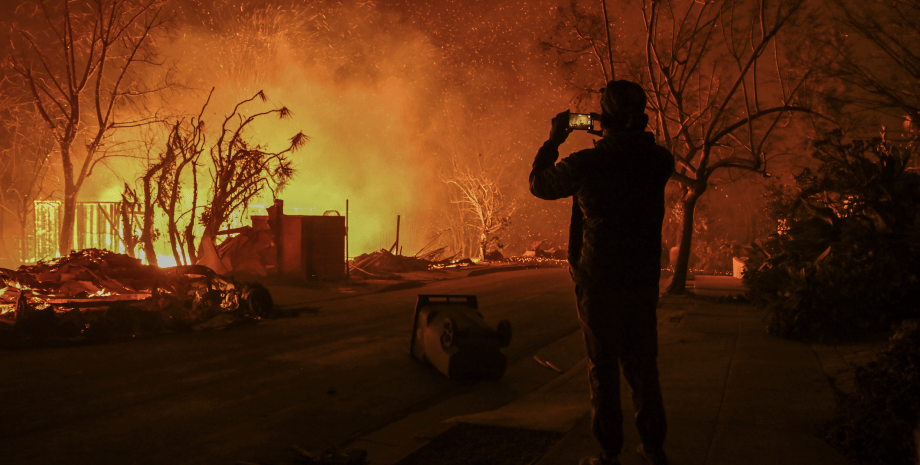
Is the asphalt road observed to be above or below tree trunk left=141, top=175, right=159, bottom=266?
below

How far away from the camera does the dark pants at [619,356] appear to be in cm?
331

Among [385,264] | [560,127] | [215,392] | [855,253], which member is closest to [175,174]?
[385,264]

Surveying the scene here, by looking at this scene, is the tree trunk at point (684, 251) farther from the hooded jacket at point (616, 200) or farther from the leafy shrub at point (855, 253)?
the hooded jacket at point (616, 200)

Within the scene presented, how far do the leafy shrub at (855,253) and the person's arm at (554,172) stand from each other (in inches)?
225

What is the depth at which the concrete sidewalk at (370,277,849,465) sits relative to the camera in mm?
3990

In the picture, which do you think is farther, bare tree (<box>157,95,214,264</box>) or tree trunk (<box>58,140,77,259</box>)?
tree trunk (<box>58,140,77,259</box>)

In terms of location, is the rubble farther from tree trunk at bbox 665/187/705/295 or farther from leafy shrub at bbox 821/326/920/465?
leafy shrub at bbox 821/326/920/465

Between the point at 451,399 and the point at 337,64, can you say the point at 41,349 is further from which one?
the point at 337,64

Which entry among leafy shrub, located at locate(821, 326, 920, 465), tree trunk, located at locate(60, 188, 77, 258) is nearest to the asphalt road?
leafy shrub, located at locate(821, 326, 920, 465)

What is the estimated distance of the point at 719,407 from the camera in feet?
16.5

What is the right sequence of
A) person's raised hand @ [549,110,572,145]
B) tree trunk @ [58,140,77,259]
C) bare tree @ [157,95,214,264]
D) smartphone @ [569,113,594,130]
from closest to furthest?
person's raised hand @ [549,110,572,145], smartphone @ [569,113,594,130], bare tree @ [157,95,214,264], tree trunk @ [58,140,77,259]

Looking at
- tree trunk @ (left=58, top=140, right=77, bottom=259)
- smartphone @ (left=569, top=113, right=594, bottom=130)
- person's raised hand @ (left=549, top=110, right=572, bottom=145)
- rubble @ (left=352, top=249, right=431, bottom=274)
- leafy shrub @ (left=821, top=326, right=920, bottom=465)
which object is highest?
tree trunk @ (left=58, top=140, right=77, bottom=259)

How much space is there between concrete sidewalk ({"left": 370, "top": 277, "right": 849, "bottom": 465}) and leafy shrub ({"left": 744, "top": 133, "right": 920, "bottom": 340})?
0.53 m

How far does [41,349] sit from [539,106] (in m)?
49.9
